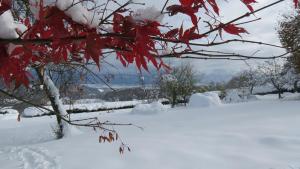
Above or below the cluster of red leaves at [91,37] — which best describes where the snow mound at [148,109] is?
below

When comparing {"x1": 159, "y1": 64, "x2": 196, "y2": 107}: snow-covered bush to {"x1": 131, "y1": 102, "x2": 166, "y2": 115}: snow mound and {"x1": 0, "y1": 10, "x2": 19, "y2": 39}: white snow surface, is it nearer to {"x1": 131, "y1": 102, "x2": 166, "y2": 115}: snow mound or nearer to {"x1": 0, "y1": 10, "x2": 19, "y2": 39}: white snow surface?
{"x1": 131, "y1": 102, "x2": 166, "y2": 115}: snow mound

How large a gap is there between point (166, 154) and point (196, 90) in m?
29.2

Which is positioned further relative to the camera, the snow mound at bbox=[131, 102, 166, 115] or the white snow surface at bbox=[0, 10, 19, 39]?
the snow mound at bbox=[131, 102, 166, 115]

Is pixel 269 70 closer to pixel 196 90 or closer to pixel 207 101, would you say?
pixel 196 90

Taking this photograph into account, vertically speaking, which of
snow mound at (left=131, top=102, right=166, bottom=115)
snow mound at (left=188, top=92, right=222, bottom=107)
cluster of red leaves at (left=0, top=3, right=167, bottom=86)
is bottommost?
snow mound at (left=131, top=102, right=166, bottom=115)

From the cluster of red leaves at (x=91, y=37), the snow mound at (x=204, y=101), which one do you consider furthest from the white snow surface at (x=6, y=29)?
the snow mound at (x=204, y=101)

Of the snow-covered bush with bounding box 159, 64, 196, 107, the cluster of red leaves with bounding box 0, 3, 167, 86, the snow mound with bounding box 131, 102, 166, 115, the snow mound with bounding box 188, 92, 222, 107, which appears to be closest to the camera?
the cluster of red leaves with bounding box 0, 3, 167, 86

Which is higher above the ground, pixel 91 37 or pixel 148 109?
pixel 91 37

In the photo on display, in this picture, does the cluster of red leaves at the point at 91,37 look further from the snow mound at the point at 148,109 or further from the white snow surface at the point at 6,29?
the snow mound at the point at 148,109

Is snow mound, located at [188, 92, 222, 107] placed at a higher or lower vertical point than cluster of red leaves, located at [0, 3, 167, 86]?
lower

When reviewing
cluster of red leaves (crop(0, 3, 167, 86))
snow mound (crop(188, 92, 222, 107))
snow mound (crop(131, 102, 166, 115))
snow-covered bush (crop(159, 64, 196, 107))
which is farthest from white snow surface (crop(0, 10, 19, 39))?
snow-covered bush (crop(159, 64, 196, 107))

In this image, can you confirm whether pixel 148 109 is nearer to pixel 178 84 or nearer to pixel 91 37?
pixel 178 84

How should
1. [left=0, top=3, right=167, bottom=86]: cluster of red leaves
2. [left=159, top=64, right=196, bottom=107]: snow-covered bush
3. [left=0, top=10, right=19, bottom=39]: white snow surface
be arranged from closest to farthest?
[left=0, top=3, right=167, bottom=86]: cluster of red leaves
[left=0, top=10, right=19, bottom=39]: white snow surface
[left=159, top=64, right=196, bottom=107]: snow-covered bush

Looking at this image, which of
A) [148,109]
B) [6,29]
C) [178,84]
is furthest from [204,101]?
[6,29]
